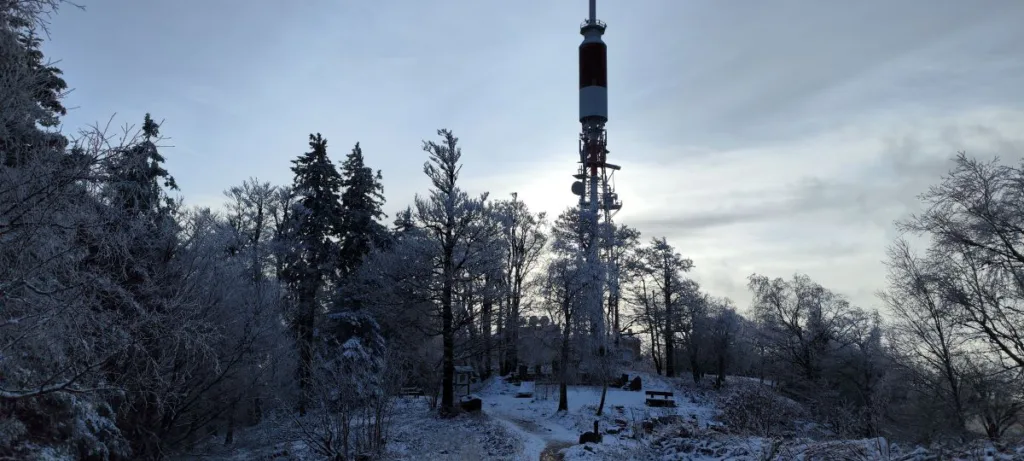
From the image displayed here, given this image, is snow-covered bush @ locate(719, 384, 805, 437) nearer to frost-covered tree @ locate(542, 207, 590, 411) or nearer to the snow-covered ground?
the snow-covered ground

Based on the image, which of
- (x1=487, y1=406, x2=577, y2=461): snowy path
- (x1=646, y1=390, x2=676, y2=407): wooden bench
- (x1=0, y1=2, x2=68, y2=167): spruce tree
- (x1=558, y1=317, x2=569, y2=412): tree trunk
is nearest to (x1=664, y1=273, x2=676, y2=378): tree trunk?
(x1=646, y1=390, x2=676, y2=407): wooden bench

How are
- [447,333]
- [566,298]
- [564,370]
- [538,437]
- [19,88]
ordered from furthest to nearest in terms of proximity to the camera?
1. [566,298]
2. [564,370]
3. [447,333]
4. [538,437]
5. [19,88]

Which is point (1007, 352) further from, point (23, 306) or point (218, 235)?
point (218, 235)

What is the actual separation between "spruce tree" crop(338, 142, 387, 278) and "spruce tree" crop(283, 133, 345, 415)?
1.31 ft

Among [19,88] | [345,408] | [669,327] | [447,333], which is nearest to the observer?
[19,88]

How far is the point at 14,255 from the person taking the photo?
614 cm

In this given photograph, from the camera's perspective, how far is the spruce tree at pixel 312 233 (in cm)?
2991

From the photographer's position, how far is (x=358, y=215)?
31.1 metres

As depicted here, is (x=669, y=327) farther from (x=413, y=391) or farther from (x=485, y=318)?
(x=485, y=318)

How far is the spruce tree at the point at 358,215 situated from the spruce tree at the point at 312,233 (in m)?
0.40

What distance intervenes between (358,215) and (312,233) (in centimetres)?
247

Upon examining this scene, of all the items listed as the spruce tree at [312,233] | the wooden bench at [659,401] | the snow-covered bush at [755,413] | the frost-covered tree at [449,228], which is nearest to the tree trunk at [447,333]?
the frost-covered tree at [449,228]

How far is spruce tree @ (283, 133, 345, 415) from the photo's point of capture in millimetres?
29906

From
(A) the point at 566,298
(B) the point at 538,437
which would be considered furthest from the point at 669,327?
(B) the point at 538,437
